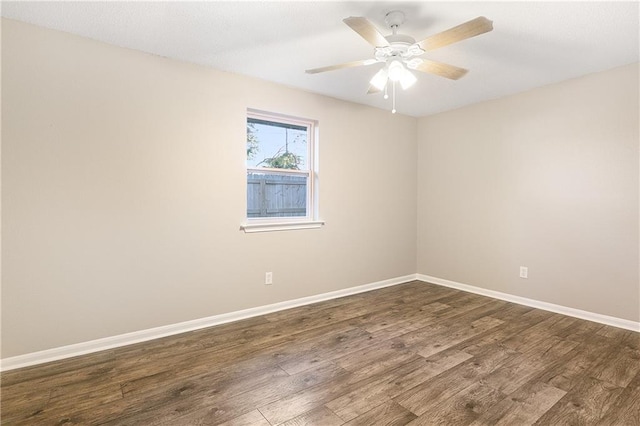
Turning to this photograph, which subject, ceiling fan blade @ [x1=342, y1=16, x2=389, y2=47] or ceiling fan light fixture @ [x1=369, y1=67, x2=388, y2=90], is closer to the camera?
ceiling fan blade @ [x1=342, y1=16, x2=389, y2=47]

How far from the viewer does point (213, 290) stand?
301cm

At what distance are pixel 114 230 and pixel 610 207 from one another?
14.2 ft

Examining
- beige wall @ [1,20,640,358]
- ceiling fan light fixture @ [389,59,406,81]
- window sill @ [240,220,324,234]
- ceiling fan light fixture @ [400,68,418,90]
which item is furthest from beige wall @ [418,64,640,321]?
ceiling fan light fixture @ [389,59,406,81]

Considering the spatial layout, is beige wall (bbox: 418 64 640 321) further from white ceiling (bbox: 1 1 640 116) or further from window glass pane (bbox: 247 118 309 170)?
window glass pane (bbox: 247 118 309 170)

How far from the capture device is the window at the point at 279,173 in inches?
132

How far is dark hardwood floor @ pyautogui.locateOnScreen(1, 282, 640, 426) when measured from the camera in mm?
1739

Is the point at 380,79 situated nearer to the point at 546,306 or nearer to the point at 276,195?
the point at 276,195

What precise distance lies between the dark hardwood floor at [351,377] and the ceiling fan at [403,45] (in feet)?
6.59

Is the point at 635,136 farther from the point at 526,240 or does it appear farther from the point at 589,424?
the point at 589,424

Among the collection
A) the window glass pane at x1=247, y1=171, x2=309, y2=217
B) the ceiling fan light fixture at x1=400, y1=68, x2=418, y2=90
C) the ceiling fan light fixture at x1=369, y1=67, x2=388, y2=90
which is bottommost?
the window glass pane at x1=247, y1=171, x2=309, y2=217

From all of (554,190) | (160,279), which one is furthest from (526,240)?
(160,279)

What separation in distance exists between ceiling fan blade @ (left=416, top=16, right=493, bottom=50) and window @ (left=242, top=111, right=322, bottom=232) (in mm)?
1922

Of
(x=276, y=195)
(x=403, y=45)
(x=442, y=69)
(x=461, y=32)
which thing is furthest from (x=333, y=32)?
(x=276, y=195)

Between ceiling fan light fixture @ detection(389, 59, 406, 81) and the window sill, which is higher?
ceiling fan light fixture @ detection(389, 59, 406, 81)
